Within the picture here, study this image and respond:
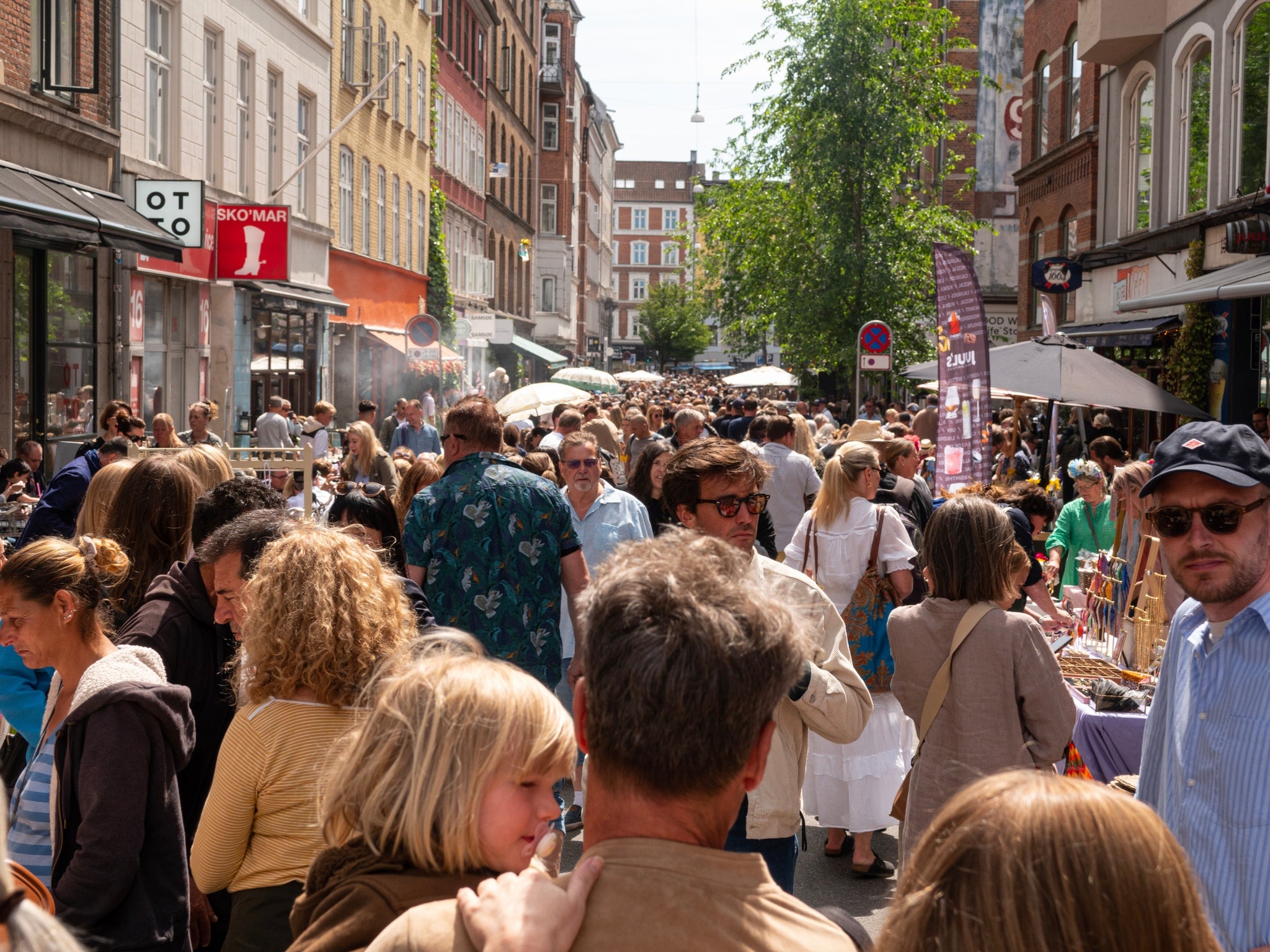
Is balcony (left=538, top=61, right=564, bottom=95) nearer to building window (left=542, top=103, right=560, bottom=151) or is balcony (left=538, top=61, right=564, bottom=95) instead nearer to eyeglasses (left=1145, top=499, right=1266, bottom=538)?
building window (left=542, top=103, right=560, bottom=151)

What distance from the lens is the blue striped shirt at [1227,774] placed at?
2807mm

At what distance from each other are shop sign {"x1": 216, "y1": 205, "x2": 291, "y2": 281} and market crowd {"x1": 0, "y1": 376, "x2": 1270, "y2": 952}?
14524 mm

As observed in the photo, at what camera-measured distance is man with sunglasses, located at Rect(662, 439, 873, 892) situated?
3.71 meters

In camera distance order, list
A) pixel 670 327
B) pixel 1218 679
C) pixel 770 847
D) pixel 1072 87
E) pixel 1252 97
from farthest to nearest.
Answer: pixel 670 327 → pixel 1072 87 → pixel 1252 97 → pixel 770 847 → pixel 1218 679

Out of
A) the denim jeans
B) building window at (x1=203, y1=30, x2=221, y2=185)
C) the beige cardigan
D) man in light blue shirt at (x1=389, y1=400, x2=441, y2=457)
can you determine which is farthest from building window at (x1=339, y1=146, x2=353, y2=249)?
the denim jeans

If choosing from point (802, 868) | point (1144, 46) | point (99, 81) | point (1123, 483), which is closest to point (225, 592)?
point (802, 868)

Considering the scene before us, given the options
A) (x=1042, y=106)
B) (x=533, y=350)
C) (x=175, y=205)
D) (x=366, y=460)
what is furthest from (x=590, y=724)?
(x=533, y=350)

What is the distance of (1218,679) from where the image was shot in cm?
298

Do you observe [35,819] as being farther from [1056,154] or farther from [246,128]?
[1056,154]

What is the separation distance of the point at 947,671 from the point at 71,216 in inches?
428

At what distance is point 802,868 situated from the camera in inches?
253

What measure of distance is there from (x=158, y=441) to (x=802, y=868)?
24.1ft

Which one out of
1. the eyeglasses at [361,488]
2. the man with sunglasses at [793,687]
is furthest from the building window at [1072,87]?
the man with sunglasses at [793,687]

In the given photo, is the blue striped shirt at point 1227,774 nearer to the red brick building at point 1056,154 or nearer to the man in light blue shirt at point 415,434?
the man in light blue shirt at point 415,434
